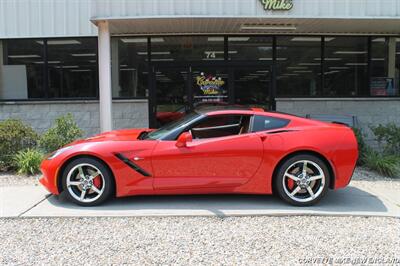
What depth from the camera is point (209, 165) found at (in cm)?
571

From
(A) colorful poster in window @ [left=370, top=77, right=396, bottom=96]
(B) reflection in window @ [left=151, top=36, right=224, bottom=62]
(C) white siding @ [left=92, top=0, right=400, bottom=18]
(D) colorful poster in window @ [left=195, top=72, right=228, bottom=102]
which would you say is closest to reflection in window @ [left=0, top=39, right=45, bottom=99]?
(B) reflection in window @ [left=151, top=36, right=224, bottom=62]

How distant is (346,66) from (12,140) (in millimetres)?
8201

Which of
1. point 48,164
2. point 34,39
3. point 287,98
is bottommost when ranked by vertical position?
point 48,164

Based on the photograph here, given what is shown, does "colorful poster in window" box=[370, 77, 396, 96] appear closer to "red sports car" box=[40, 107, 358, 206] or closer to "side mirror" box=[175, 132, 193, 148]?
"red sports car" box=[40, 107, 358, 206]

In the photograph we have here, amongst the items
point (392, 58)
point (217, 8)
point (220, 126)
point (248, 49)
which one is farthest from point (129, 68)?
point (392, 58)

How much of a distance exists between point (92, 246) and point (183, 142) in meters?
1.85

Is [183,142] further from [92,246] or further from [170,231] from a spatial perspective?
[92,246]

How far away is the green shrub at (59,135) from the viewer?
8406 mm

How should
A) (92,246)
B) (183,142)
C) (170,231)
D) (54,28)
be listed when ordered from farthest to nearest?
(54,28) < (183,142) < (170,231) < (92,246)

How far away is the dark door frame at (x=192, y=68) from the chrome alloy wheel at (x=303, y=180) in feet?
16.7

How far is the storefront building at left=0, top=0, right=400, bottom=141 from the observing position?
10.8m

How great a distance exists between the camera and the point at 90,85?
11195 mm

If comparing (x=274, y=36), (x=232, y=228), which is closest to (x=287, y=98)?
(x=274, y=36)

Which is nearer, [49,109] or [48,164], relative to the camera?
[48,164]
